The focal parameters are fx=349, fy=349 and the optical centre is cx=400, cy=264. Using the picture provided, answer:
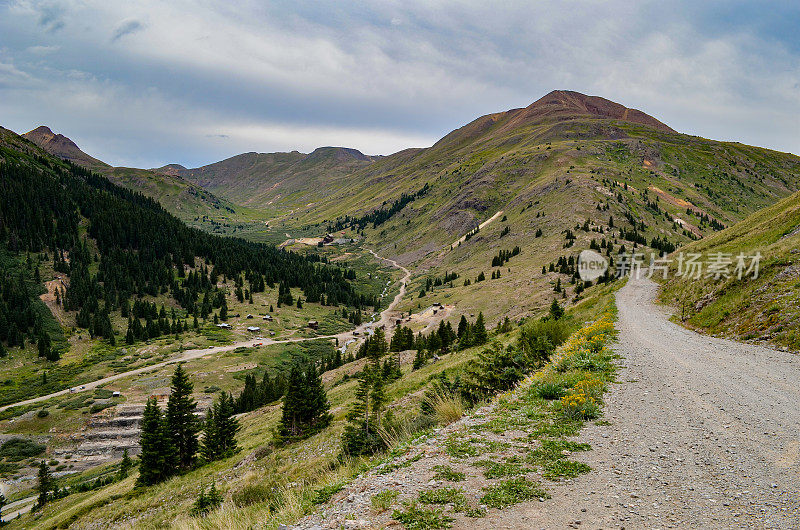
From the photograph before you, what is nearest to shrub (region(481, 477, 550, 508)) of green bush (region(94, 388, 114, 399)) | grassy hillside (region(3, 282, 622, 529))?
grassy hillside (region(3, 282, 622, 529))

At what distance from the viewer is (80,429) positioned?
251 ft

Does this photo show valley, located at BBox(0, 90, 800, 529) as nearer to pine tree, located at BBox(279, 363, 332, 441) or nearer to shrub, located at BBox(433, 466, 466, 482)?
shrub, located at BBox(433, 466, 466, 482)

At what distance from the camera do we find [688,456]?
858 centimetres

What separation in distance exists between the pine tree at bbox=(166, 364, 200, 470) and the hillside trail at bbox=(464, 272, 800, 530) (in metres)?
46.4

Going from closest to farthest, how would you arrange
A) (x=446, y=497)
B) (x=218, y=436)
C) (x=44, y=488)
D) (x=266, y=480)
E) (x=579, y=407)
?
(x=446, y=497) < (x=579, y=407) < (x=266, y=480) < (x=218, y=436) < (x=44, y=488)

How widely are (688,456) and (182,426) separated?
161 feet

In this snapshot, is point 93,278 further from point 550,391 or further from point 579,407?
point 579,407

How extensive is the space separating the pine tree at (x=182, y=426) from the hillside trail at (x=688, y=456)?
46.4 meters

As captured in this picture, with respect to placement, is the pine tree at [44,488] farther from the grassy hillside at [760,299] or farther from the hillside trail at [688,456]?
the grassy hillside at [760,299]

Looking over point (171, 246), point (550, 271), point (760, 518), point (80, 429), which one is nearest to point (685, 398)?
point (760, 518)

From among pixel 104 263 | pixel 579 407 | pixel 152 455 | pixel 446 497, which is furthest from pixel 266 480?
pixel 104 263

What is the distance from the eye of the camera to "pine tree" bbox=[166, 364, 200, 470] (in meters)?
41.1

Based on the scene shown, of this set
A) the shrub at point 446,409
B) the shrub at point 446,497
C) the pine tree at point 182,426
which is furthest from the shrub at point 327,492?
the pine tree at point 182,426

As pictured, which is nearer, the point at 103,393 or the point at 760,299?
the point at 760,299
